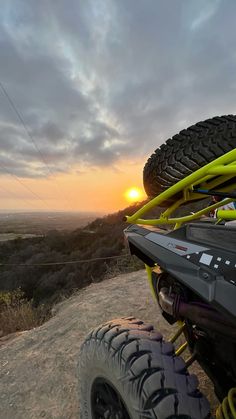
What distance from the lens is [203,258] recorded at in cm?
139

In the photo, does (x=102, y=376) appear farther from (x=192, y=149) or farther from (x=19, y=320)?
(x=19, y=320)

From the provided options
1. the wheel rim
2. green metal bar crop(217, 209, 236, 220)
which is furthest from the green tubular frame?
the wheel rim

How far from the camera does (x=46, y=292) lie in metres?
23.2

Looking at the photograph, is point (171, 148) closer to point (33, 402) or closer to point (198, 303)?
point (198, 303)

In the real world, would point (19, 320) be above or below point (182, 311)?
below

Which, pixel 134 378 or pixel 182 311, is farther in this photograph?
pixel 182 311

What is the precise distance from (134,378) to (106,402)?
0.43 m

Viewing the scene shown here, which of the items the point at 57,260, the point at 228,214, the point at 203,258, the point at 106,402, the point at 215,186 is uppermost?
the point at 215,186

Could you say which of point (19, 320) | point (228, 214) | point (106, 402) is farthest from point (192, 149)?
point (19, 320)

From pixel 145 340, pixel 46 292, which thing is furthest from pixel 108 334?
pixel 46 292

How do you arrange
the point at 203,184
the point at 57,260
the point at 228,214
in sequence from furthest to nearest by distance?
the point at 57,260
the point at 203,184
the point at 228,214

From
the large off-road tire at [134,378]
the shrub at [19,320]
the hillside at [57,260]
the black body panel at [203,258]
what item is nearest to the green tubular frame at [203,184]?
the black body panel at [203,258]

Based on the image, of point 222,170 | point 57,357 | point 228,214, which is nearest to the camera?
point 222,170

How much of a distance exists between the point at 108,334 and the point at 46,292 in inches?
890
